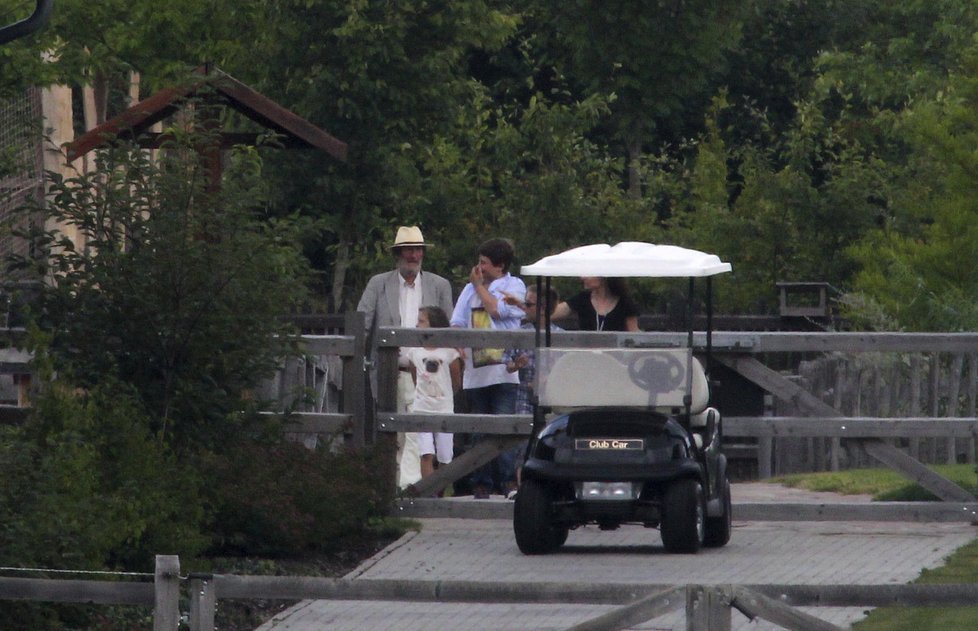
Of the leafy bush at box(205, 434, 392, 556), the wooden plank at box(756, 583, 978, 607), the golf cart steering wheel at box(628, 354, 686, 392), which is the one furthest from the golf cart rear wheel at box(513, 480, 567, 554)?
the wooden plank at box(756, 583, 978, 607)

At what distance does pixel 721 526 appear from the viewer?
10922 millimetres

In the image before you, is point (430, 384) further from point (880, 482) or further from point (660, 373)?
point (880, 482)

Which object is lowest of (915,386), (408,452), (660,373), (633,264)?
(408,452)

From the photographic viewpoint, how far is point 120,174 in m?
10.6

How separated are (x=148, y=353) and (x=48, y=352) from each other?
550 millimetres

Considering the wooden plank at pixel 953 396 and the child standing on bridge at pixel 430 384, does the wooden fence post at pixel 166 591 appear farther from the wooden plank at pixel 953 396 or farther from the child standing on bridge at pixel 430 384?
the wooden plank at pixel 953 396

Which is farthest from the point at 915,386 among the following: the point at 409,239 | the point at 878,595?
the point at 878,595

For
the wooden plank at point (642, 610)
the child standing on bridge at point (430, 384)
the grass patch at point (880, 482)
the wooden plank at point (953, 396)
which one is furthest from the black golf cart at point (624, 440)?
the wooden plank at point (953, 396)

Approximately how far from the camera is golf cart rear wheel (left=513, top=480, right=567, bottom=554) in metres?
10.5

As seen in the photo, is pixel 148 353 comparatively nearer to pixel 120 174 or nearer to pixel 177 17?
pixel 120 174

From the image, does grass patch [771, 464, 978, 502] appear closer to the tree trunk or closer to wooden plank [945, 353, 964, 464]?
wooden plank [945, 353, 964, 464]

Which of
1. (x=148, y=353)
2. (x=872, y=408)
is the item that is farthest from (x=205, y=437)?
(x=872, y=408)

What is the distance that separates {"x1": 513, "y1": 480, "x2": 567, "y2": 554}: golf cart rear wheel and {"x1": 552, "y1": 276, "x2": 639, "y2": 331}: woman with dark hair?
6.56 ft

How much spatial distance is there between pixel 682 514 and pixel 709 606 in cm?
456
